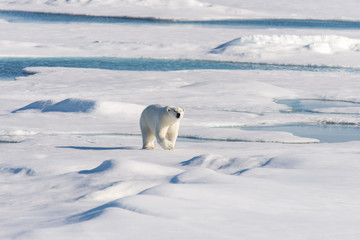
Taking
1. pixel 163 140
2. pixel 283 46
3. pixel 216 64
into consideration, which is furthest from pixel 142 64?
pixel 163 140

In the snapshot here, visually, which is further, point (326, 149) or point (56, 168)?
point (326, 149)

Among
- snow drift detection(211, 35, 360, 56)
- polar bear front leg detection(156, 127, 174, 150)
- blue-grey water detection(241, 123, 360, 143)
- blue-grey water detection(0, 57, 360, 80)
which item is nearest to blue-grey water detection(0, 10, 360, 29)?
snow drift detection(211, 35, 360, 56)

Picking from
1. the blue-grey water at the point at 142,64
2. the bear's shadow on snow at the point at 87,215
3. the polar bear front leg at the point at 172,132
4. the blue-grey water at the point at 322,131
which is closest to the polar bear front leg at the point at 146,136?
the polar bear front leg at the point at 172,132

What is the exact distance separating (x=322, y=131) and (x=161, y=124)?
3.43 m

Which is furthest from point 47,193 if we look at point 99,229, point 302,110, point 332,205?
point 302,110

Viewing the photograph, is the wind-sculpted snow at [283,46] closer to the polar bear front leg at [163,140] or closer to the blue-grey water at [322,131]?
the blue-grey water at [322,131]

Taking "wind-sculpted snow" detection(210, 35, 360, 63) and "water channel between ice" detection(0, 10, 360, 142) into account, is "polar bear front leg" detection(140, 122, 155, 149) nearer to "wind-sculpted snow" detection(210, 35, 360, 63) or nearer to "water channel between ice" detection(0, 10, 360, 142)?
"water channel between ice" detection(0, 10, 360, 142)

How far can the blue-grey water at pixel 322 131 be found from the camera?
28.8 ft

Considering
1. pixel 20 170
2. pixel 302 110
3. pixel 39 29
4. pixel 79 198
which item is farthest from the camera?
pixel 39 29

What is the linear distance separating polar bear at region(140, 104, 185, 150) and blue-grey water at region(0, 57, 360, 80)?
10.9 m

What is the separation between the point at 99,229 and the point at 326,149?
447 centimetres

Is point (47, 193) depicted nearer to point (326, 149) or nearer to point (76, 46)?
point (326, 149)

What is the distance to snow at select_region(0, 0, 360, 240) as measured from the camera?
139 inches

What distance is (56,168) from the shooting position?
5828 millimetres
